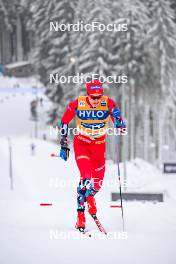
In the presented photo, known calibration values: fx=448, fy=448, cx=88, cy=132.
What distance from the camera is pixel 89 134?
252 inches

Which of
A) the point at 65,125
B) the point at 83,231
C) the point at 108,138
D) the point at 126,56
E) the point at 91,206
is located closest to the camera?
the point at 83,231

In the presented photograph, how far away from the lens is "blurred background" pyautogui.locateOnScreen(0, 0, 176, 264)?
19.5 feet

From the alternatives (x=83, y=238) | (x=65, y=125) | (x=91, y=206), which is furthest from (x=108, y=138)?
(x=83, y=238)

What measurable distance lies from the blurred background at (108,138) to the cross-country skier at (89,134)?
0.79 metres

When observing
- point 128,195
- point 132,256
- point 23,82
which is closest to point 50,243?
point 132,256

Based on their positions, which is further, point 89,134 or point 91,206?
point 91,206

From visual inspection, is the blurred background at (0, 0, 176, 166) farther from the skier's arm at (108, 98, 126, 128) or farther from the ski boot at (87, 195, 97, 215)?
the skier's arm at (108, 98, 126, 128)

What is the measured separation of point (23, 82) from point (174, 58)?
3271cm

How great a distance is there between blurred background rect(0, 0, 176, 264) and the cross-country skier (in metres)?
0.79

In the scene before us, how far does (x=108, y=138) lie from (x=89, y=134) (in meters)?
25.3

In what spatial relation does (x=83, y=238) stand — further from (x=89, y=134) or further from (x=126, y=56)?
(x=126, y=56)

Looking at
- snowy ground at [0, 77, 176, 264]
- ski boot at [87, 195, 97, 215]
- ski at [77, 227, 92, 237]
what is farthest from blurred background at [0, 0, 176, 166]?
ski at [77, 227, 92, 237]

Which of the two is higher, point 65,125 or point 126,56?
point 126,56

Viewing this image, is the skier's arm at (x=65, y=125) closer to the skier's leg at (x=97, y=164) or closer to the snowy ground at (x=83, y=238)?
the skier's leg at (x=97, y=164)
